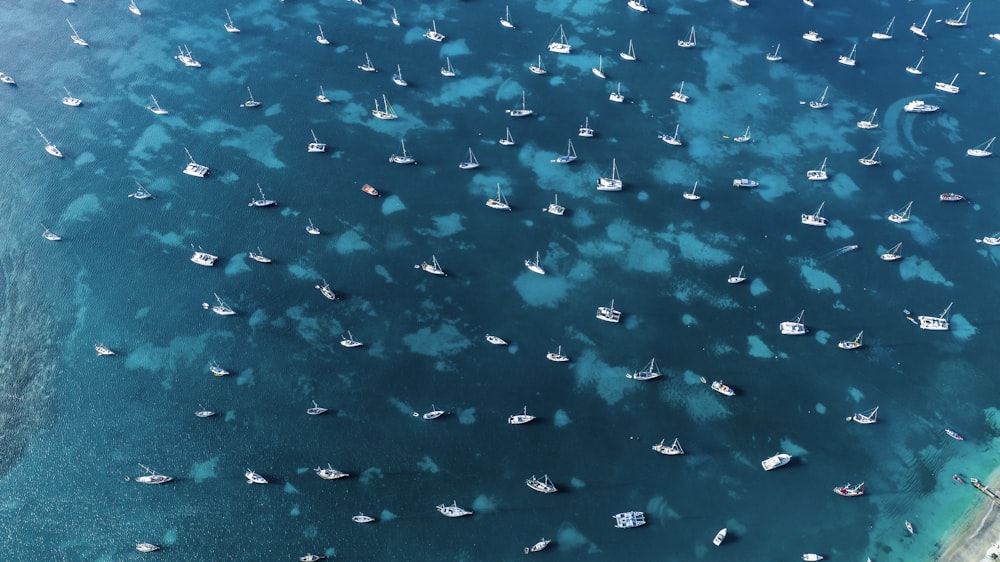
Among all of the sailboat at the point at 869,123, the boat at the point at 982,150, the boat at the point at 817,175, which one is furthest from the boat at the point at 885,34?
the boat at the point at 817,175

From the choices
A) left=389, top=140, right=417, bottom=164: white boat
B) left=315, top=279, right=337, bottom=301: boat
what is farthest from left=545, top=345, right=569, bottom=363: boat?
left=389, top=140, right=417, bottom=164: white boat

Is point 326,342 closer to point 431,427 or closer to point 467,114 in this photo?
point 431,427

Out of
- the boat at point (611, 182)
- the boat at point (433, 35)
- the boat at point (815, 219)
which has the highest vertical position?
the boat at point (433, 35)

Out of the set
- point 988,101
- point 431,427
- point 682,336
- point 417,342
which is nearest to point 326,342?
point 417,342

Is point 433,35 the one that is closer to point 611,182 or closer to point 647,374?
point 611,182

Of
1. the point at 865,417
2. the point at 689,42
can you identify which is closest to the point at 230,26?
the point at 689,42

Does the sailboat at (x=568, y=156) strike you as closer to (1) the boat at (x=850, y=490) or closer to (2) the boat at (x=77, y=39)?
(1) the boat at (x=850, y=490)
